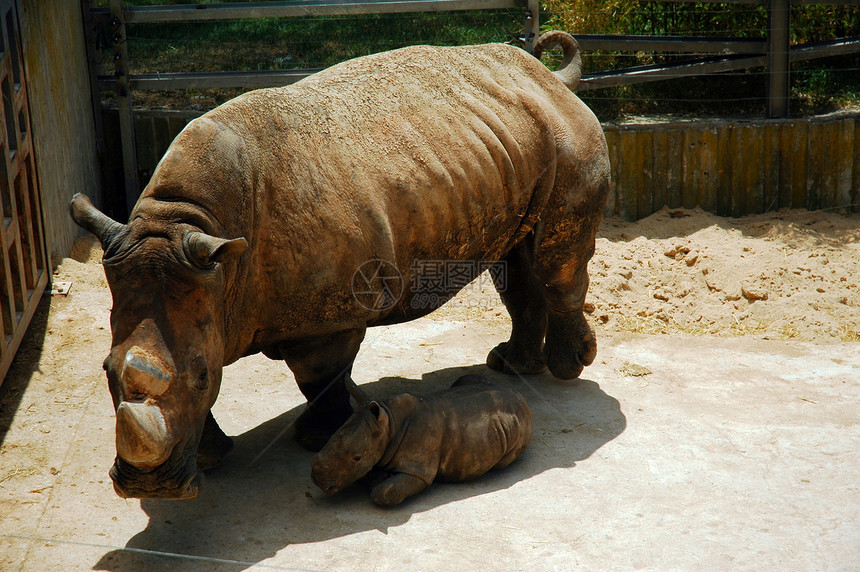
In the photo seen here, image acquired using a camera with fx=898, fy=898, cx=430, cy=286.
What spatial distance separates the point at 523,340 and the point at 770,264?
2793 millimetres

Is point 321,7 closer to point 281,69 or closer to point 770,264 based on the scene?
point 281,69

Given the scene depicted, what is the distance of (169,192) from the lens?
3.63 meters

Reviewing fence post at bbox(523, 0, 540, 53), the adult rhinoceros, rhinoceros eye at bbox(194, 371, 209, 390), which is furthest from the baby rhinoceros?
fence post at bbox(523, 0, 540, 53)

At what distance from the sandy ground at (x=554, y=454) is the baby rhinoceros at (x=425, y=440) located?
0.12m

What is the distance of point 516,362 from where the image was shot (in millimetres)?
5805

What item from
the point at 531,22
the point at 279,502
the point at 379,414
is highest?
the point at 531,22

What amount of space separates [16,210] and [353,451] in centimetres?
280

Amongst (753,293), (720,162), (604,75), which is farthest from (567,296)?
(604,75)

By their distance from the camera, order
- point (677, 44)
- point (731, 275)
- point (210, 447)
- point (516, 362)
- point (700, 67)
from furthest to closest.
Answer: point (700, 67), point (677, 44), point (731, 275), point (516, 362), point (210, 447)

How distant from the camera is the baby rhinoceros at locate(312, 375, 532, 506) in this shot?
3.91m

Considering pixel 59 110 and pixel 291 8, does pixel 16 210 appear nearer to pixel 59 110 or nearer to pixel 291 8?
pixel 59 110

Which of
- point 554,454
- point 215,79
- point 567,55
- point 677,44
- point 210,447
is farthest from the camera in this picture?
point 677,44

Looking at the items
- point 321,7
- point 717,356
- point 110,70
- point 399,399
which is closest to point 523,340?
point 717,356

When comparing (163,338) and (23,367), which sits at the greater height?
(163,338)
